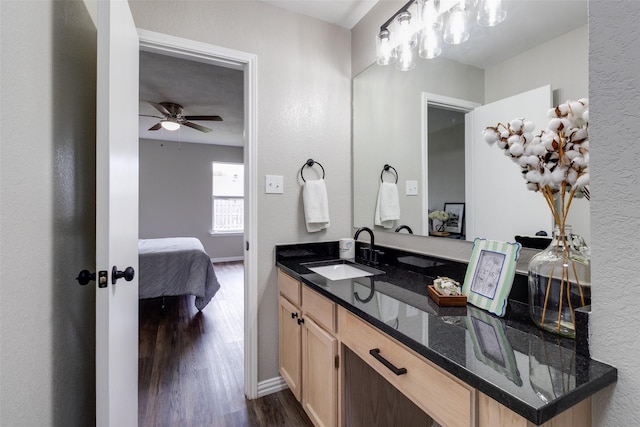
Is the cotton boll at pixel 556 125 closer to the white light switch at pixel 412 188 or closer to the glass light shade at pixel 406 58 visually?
the white light switch at pixel 412 188

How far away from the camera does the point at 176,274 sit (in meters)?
3.29

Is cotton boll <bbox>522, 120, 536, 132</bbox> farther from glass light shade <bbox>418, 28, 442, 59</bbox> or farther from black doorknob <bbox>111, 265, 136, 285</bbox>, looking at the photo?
black doorknob <bbox>111, 265, 136, 285</bbox>

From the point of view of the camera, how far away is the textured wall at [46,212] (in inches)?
28.7

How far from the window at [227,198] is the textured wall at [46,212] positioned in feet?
16.4

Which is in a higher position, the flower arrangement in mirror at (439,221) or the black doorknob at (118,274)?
the flower arrangement in mirror at (439,221)

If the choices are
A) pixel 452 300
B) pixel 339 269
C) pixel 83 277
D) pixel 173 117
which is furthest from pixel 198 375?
pixel 173 117

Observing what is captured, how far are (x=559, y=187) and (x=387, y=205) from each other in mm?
1035

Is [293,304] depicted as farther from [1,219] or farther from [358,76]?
[358,76]

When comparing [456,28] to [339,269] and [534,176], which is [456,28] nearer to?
[534,176]

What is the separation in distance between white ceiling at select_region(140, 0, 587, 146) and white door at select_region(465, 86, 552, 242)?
16 centimetres

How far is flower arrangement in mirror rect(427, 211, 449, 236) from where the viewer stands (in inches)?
58.2

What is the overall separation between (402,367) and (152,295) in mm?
3039

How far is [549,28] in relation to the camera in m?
1.04

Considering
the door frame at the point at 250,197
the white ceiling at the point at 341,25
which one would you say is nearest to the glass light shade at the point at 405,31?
the white ceiling at the point at 341,25
